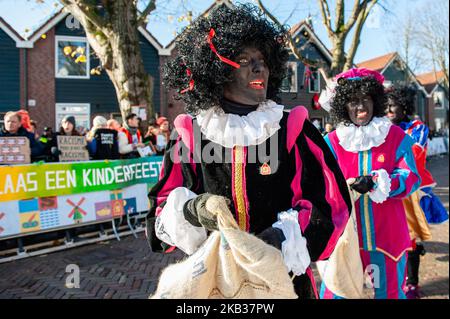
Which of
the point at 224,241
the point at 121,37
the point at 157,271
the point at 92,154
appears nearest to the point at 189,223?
the point at 224,241

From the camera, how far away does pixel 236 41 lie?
4.57 ft

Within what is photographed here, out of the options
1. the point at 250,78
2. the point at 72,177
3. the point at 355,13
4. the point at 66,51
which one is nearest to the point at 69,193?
the point at 72,177

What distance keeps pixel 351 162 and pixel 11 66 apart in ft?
7.49

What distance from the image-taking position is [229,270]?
40.8 inches

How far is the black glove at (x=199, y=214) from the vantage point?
1.13 m

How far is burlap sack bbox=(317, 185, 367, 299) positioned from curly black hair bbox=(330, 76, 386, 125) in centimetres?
84

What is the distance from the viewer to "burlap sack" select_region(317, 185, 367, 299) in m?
2.11

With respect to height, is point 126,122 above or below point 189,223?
above

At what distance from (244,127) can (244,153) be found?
102 millimetres

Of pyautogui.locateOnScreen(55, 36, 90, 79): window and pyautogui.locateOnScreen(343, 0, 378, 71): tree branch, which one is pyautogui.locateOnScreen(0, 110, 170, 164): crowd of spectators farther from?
pyautogui.locateOnScreen(343, 0, 378, 71): tree branch

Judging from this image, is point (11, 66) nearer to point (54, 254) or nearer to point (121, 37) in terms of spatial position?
point (121, 37)

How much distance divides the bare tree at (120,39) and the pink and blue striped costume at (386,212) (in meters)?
2.38

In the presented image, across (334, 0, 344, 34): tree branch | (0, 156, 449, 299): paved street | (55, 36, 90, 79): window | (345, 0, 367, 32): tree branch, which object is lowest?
(0, 156, 449, 299): paved street

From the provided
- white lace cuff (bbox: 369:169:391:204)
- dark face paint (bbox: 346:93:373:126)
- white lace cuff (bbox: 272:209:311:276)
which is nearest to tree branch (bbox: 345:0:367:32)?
dark face paint (bbox: 346:93:373:126)
